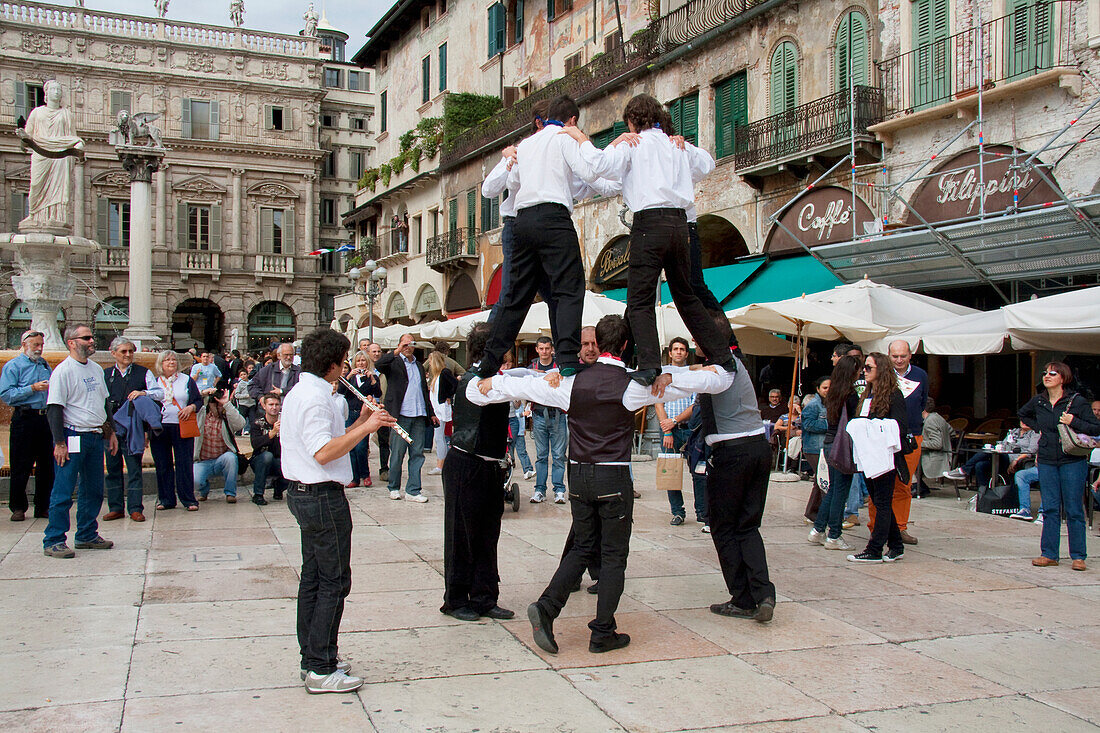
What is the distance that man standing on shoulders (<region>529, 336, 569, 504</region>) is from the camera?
1062 cm

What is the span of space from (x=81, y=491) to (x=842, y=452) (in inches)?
246

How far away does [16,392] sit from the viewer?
859cm

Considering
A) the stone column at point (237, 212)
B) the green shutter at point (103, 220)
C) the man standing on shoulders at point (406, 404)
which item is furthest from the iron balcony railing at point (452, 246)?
the green shutter at point (103, 220)

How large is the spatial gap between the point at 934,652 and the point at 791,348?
35.4ft

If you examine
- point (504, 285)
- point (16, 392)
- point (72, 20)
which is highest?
point (72, 20)

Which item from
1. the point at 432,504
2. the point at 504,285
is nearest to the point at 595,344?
the point at 504,285

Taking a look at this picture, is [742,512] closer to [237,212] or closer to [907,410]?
[907,410]

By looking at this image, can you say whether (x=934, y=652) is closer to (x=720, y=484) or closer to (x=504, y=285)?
(x=720, y=484)

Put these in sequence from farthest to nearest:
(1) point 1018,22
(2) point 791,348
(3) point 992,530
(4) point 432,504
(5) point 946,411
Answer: (2) point 791,348 → (5) point 946,411 → (1) point 1018,22 → (4) point 432,504 → (3) point 992,530

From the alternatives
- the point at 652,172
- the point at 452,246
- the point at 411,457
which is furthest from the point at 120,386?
the point at 452,246

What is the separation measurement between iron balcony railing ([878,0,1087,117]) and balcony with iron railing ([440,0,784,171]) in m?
3.63

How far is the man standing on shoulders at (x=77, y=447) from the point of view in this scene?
7.56 metres

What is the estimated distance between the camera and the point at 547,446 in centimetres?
1095

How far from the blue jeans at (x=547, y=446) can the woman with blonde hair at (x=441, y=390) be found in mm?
1065
